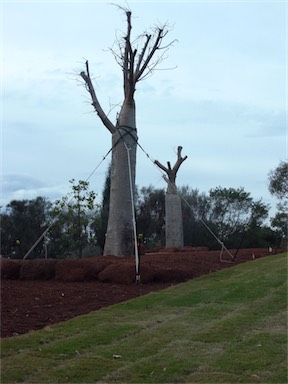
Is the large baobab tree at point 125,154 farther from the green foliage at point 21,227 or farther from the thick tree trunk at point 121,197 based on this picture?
the green foliage at point 21,227

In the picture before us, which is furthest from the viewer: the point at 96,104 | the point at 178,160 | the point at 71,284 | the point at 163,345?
the point at 178,160

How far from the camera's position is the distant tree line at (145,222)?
67.7ft

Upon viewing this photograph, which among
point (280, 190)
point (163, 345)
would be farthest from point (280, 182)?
point (163, 345)

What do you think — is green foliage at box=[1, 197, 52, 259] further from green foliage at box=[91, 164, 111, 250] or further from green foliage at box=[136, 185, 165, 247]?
green foliage at box=[136, 185, 165, 247]

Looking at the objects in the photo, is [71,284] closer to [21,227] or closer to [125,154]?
[125,154]

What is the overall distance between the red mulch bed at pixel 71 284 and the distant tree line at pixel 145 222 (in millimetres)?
7409

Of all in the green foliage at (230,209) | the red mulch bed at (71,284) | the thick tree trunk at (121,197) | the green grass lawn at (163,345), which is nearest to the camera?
the green grass lawn at (163,345)

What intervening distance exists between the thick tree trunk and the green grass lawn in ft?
20.6

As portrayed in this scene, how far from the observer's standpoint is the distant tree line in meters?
20.6

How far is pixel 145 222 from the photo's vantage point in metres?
28.9

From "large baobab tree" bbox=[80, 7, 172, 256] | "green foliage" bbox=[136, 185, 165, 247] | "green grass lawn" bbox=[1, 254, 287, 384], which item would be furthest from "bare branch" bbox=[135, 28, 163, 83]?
"green foliage" bbox=[136, 185, 165, 247]

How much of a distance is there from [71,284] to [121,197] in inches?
194

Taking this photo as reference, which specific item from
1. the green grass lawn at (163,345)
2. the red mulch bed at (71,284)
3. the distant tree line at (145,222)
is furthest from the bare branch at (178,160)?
the green grass lawn at (163,345)

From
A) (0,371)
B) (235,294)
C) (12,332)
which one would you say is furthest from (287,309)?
(0,371)
